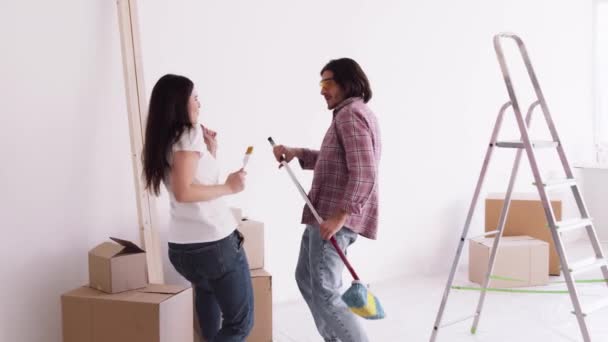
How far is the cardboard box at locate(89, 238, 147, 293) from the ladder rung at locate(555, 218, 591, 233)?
170 cm

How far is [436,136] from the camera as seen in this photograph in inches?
170

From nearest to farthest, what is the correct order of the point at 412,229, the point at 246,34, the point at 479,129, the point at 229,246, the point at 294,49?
the point at 229,246 → the point at 246,34 → the point at 294,49 → the point at 412,229 → the point at 479,129

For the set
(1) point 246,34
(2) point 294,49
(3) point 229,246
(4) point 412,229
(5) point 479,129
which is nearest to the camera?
(3) point 229,246

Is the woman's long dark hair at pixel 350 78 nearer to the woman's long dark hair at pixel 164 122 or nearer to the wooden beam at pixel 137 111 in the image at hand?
the woman's long dark hair at pixel 164 122

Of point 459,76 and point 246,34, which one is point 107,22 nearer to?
point 246,34

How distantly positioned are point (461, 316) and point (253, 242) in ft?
4.26

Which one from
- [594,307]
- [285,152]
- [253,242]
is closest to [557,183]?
[594,307]

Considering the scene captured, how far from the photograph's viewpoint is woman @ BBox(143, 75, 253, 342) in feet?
6.51

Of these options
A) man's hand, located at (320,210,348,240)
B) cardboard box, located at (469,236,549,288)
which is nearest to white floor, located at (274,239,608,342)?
cardboard box, located at (469,236,549,288)

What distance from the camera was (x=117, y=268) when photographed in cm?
236

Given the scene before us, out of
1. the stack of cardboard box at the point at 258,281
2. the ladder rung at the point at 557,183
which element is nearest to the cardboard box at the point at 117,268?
the stack of cardboard box at the point at 258,281

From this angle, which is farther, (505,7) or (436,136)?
(505,7)

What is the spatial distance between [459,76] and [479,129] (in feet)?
1.50

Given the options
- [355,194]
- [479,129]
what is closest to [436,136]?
[479,129]
